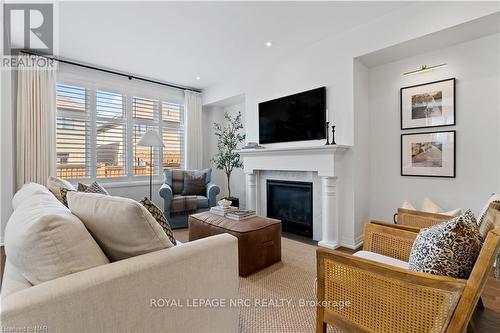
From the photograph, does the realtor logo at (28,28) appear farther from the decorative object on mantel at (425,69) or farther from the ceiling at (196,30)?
the decorative object on mantel at (425,69)

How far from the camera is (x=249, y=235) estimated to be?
2.29 meters

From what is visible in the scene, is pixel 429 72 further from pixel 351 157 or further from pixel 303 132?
pixel 303 132

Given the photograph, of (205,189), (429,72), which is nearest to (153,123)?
(205,189)

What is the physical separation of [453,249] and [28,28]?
438cm

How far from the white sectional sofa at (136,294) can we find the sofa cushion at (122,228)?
0.05 meters

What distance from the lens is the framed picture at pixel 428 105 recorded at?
2.70 meters

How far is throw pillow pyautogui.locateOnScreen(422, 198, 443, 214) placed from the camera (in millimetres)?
2709

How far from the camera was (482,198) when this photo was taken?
255cm

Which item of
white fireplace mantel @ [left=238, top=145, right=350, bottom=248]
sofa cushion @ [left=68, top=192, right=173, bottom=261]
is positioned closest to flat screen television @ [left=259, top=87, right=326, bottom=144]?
white fireplace mantel @ [left=238, top=145, right=350, bottom=248]

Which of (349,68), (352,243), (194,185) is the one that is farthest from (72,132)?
(352,243)

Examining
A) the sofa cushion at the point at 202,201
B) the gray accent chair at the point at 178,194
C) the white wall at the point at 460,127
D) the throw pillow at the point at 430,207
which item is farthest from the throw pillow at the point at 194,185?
the throw pillow at the point at 430,207

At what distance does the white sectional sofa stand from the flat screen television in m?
2.48

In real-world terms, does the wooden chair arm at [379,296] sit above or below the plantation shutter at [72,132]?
below

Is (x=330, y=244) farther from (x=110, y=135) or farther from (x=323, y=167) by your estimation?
(x=110, y=135)
